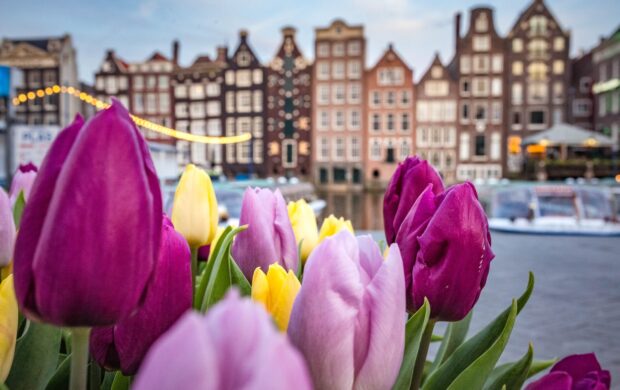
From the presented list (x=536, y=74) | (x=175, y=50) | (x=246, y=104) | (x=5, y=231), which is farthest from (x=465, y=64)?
(x=5, y=231)

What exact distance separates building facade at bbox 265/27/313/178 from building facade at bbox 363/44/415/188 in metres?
3.19

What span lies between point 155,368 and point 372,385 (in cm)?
20

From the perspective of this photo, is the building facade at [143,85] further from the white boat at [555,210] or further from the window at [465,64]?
the white boat at [555,210]

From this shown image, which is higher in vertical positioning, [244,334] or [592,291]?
[244,334]

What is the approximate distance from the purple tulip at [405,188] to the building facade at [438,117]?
98.7 feet

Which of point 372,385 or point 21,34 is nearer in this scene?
point 372,385

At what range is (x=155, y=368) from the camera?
18 cm

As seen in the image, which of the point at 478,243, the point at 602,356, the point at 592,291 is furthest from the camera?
the point at 592,291

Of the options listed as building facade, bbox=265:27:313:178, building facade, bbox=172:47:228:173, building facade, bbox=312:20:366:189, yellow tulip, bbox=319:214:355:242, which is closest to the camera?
yellow tulip, bbox=319:214:355:242

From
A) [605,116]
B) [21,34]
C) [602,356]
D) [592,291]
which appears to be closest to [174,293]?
[602,356]

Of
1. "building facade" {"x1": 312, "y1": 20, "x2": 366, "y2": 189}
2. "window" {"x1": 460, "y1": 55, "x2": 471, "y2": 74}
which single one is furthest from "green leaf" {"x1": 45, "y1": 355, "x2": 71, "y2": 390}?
"window" {"x1": 460, "y1": 55, "x2": 471, "y2": 74}

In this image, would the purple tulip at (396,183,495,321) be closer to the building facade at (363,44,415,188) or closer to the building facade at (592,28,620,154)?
the building facade at (592,28,620,154)

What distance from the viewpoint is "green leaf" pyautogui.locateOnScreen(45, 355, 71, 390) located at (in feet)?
1.53

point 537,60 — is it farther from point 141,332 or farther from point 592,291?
point 141,332
